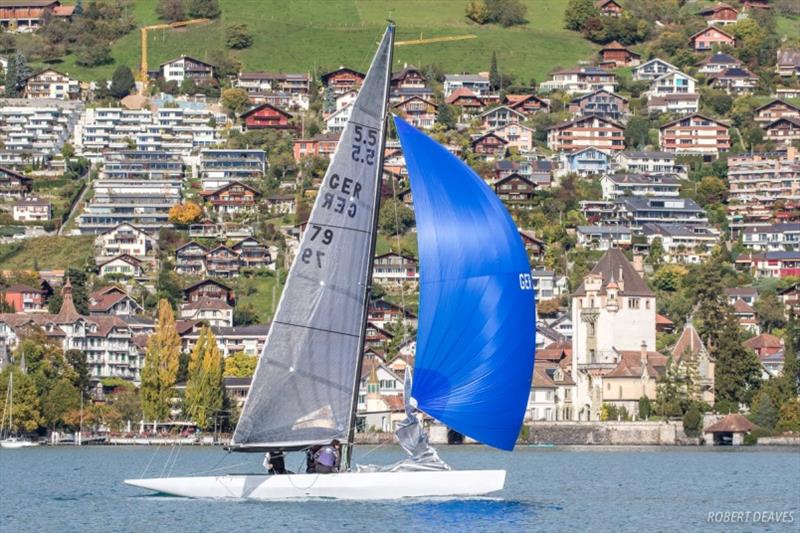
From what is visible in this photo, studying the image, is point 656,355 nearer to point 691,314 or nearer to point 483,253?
point 691,314

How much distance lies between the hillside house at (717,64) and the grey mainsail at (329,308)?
6227 inches

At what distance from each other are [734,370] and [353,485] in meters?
72.1

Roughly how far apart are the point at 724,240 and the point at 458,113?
3820 centimetres

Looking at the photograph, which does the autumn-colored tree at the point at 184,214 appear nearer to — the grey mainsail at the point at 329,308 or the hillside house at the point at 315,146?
the hillside house at the point at 315,146

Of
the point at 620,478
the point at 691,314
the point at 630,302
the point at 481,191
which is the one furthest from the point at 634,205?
the point at 481,191

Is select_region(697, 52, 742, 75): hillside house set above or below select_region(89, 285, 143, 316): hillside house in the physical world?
above

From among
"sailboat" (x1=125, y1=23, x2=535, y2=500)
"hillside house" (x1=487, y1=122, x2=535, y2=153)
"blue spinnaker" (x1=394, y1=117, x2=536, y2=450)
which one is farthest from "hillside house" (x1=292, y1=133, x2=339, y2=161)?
"sailboat" (x1=125, y1=23, x2=535, y2=500)

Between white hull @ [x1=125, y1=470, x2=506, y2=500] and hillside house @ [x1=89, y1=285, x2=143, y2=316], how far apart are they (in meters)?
92.5

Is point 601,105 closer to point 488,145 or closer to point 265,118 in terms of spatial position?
point 488,145

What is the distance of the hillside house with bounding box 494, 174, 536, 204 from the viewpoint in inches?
6088

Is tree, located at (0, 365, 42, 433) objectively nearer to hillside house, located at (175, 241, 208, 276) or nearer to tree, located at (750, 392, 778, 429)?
tree, located at (750, 392, 778, 429)

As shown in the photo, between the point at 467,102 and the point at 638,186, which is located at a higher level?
the point at 467,102

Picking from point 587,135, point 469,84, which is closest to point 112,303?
point 587,135

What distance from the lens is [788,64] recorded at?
19838 cm
